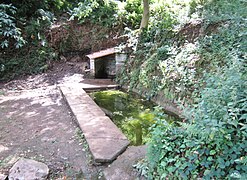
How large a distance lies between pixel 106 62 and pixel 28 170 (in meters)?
4.78

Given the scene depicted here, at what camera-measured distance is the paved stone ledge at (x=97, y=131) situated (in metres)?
2.55

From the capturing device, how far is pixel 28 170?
2340mm

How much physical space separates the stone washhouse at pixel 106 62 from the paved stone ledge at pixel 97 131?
6.58ft

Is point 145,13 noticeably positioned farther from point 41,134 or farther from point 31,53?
point 41,134

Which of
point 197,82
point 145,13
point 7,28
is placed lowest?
point 197,82

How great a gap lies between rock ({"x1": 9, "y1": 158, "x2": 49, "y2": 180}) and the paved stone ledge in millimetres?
532

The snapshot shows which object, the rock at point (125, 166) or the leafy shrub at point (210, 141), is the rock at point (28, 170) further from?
the leafy shrub at point (210, 141)

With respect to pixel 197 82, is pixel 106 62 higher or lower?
higher

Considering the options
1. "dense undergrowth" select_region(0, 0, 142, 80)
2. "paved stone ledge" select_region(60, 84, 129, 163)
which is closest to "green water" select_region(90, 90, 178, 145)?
"paved stone ledge" select_region(60, 84, 129, 163)

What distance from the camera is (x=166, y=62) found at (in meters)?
4.58

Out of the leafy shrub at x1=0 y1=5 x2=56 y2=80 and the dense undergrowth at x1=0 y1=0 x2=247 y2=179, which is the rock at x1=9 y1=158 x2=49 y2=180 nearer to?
the dense undergrowth at x1=0 y1=0 x2=247 y2=179

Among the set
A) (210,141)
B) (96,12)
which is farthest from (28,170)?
(96,12)

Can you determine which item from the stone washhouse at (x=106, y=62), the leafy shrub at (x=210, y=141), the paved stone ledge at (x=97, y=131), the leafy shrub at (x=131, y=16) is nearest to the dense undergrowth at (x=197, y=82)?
the leafy shrub at (x=210, y=141)

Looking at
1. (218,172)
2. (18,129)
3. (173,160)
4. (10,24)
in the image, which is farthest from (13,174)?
(10,24)
